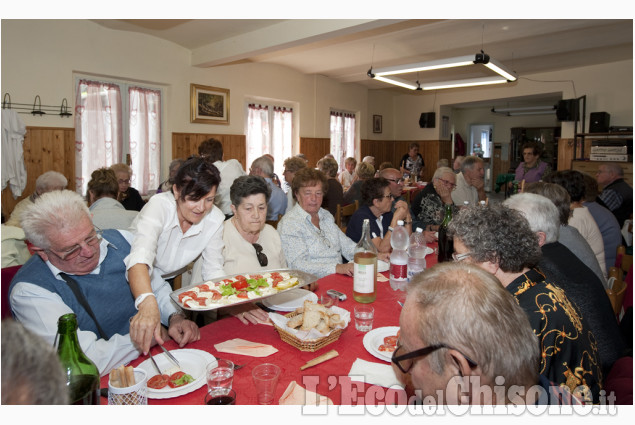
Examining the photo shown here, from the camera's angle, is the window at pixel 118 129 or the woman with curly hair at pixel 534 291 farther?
the window at pixel 118 129

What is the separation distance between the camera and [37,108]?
5301mm

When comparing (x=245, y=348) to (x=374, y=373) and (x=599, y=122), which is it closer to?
(x=374, y=373)

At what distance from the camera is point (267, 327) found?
1.77m

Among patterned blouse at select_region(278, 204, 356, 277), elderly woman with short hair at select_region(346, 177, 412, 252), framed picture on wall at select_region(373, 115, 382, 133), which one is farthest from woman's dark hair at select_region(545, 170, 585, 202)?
framed picture on wall at select_region(373, 115, 382, 133)

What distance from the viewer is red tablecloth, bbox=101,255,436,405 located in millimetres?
1289

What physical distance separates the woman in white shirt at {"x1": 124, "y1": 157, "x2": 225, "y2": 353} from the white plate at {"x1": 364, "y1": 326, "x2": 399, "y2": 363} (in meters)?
0.79

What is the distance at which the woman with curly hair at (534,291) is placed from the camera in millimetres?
1332

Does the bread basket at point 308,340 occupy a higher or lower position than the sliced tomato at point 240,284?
lower

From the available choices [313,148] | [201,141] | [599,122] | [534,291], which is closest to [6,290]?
[534,291]

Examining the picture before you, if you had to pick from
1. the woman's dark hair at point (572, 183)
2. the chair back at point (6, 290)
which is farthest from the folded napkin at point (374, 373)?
the woman's dark hair at point (572, 183)

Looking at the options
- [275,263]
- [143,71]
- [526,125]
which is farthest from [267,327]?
[526,125]

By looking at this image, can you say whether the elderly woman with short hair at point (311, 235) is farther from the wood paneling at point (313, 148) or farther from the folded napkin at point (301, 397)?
the wood paneling at point (313, 148)

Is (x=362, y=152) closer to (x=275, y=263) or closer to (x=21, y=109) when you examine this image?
(x=21, y=109)

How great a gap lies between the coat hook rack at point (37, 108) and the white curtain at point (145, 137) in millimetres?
968
